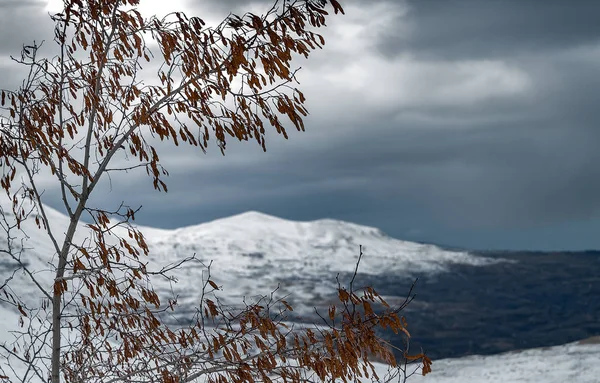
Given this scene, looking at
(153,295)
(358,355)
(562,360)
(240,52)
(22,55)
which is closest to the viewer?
(358,355)

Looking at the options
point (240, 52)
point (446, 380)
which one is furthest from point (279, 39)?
point (446, 380)

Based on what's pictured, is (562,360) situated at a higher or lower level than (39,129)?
lower

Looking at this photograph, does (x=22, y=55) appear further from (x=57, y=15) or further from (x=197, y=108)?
(x=197, y=108)

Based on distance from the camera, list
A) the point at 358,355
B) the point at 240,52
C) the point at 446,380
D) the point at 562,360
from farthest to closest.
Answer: the point at 562,360
the point at 446,380
the point at 240,52
the point at 358,355

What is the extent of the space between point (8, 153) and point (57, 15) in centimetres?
202

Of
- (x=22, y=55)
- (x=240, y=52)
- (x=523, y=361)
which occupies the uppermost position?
(x=22, y=55)

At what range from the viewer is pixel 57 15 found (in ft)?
27.2

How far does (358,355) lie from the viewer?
19.5 feet

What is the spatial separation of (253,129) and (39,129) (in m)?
2.31

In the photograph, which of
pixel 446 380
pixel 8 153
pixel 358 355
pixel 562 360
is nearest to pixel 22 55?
pixel 8 153

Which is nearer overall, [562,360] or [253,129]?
[253,129]

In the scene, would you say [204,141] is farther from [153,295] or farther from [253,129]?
[153,295]

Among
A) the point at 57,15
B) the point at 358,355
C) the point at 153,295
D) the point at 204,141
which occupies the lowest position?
the point at 358,355

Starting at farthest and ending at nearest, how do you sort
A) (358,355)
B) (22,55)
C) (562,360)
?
(562,360)
(22,55)
(358,355)
